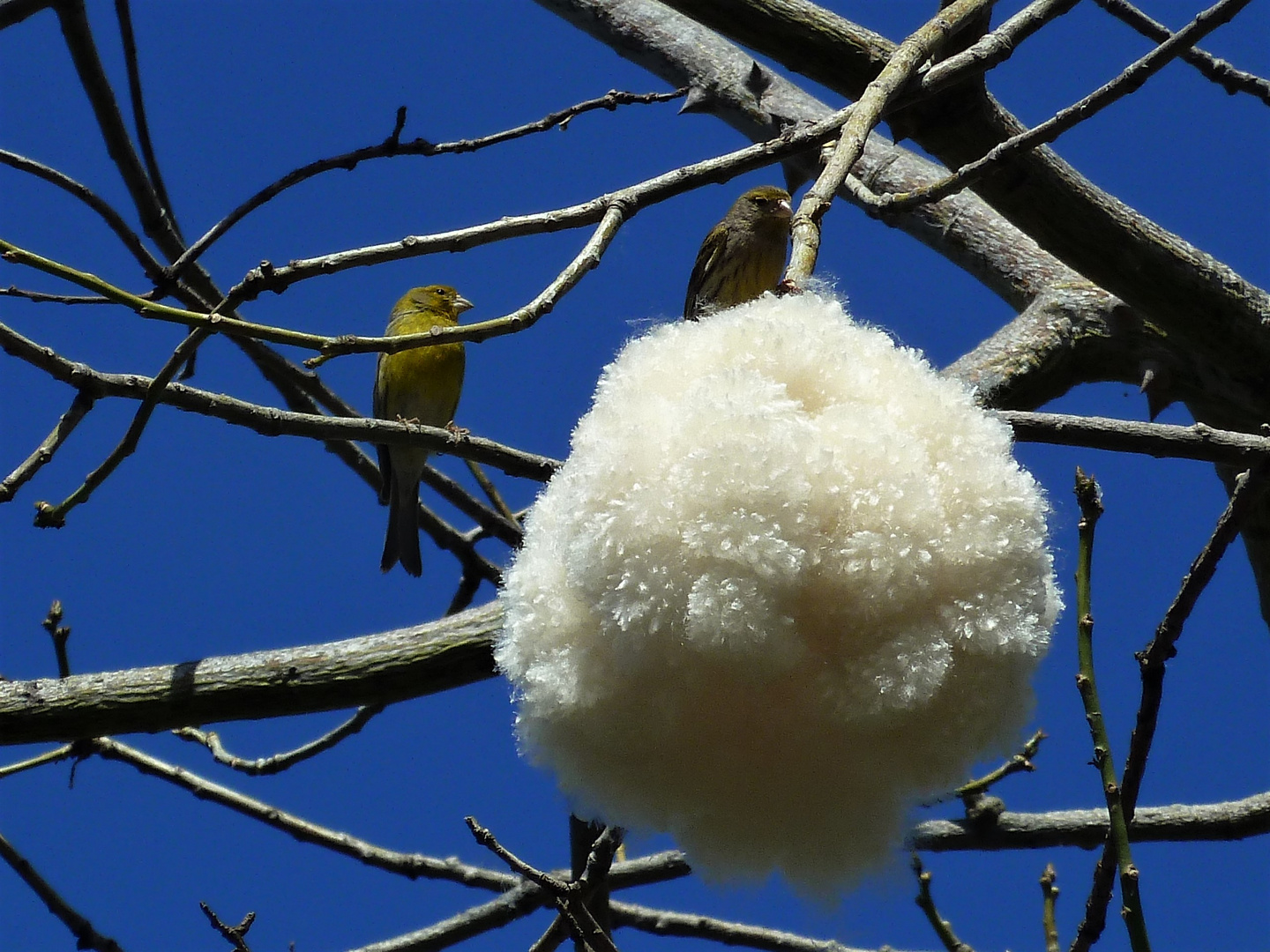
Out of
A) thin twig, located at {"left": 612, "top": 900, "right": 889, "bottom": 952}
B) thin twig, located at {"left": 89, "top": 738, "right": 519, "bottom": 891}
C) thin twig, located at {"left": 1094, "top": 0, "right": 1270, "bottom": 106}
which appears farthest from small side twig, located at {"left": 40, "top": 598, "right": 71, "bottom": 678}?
thin twig, located at {"left": 1094, "top": 0, "right": 1270, "bottom": 106}

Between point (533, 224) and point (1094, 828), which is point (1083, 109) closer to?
point (533, 224)

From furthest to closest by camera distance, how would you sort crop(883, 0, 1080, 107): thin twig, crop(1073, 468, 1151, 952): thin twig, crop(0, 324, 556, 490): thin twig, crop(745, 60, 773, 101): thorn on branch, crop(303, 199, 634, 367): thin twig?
crop(745, 60, 773, 101): thorn on branch, crop(883, 0, 1080, 107): thin twig, crop(0, 324, 556, 490): thin twig, crop(1073, 468, 1151, 952): thin twig, crop(303, 199, 634, 367): thin twig

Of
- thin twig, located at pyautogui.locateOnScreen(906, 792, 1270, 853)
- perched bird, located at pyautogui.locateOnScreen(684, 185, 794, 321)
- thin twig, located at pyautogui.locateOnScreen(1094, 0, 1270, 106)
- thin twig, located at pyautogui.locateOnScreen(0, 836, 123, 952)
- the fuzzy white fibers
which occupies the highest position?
perched bird, located at pyautogui.locateOnScreen(684, 185, 794, 321)

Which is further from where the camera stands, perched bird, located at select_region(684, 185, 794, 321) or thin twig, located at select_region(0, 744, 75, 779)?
perched bird, located at select_region(684, 185, 794, 321)

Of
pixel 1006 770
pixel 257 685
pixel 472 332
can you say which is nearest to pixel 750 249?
pixel 1006 770

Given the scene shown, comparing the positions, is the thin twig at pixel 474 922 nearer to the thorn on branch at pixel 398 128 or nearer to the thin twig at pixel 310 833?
the thin twig at pixel 310 833

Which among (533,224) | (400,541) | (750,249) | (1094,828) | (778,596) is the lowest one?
(778,596)

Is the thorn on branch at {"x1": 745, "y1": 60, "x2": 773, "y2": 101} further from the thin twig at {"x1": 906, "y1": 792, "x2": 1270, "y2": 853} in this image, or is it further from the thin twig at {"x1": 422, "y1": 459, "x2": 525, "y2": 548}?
the thin twig at {"x1": 906, "y1": 792, "x2": 1270, "y2": 853}
